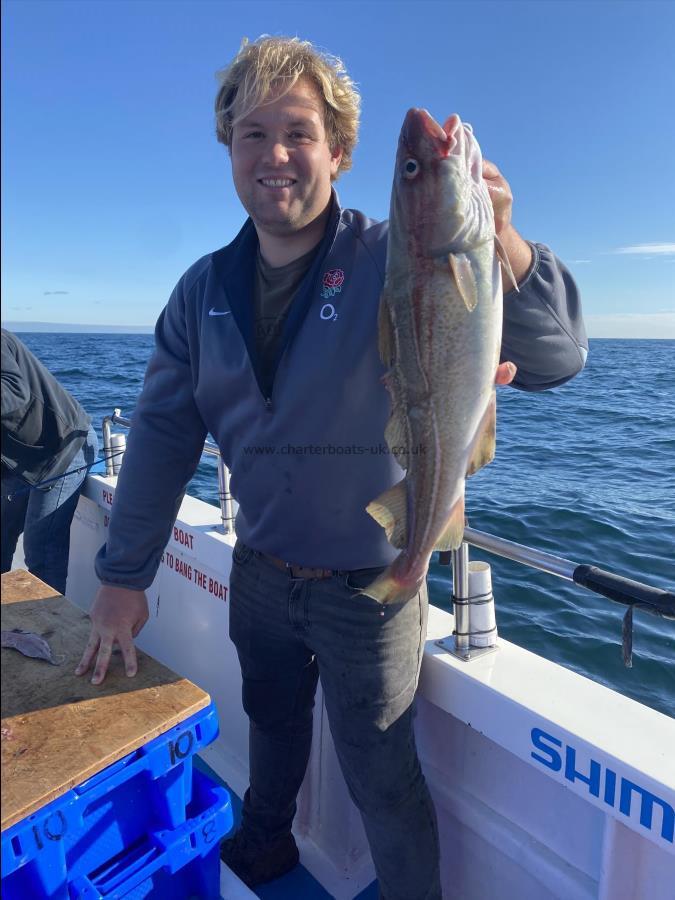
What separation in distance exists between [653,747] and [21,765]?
5.87 feet

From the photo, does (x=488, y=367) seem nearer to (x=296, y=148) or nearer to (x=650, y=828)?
(x=296, y=148)

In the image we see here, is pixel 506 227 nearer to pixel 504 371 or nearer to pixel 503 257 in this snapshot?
pixel 503 257

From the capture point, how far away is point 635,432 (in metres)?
14.9

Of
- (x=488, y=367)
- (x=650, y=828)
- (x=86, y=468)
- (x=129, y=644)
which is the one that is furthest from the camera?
(x=86, y=468)

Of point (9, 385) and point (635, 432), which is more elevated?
point (9, 385)

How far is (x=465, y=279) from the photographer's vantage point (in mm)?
1511

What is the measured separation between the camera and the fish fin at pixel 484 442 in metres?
1.62

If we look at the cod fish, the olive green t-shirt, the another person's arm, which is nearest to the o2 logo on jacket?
the olive green t-shirt

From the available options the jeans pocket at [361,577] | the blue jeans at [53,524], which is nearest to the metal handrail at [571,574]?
the jeans pocket at [361,577]

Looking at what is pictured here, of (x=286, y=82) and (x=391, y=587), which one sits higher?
(x=286, y=82)

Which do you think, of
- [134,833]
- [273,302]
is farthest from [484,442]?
[134,833]

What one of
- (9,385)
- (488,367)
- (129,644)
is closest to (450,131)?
(488,367)

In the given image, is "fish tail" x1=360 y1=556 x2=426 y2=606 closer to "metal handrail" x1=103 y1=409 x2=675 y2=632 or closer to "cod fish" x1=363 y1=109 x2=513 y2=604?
"cod fish" x1=363 y1=109 x2=513 y2=604

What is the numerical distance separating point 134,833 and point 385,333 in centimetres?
175
